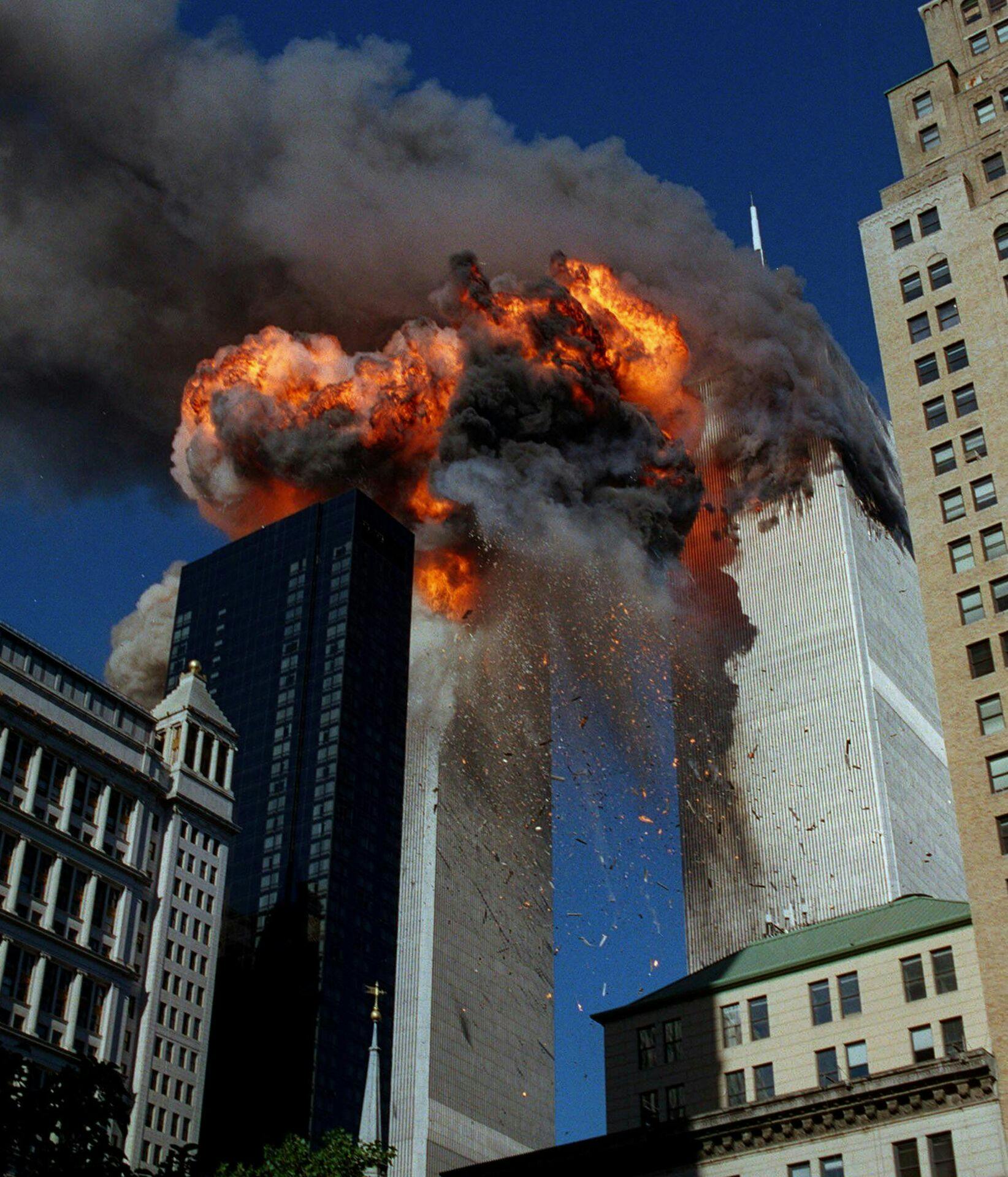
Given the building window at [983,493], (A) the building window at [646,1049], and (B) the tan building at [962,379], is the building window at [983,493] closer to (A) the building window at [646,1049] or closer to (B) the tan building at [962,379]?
(B) the tan building at [962,379]

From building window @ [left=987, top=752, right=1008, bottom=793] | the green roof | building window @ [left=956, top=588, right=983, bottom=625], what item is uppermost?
building window @ [left=956, top=588, right=983, bottom=625]

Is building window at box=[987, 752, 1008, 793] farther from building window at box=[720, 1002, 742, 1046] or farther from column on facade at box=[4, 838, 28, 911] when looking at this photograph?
column on facade at box=[4, 838, 28, 911]

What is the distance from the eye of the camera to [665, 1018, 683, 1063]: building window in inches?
3027

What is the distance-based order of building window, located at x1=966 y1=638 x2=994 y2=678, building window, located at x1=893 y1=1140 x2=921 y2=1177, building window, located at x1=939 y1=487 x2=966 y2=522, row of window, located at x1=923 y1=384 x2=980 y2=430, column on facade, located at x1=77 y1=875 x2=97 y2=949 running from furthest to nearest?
column on facade, located at x1=77 y1=875 x2=97 y2=949, row of window, located at x1=923 y1=384 x2=980 y2=430, building window, located at x1=939 y1=487 x2=966 y2=522, building window, located at x1=966 y1=638 x2=994 y2=678, building window, located at x1=893 y1=1140 x2=921 y2=1177

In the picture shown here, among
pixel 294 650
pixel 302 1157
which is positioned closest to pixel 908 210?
pixel 302 1157

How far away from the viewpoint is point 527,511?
17225 centimetres

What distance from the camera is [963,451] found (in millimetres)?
80438

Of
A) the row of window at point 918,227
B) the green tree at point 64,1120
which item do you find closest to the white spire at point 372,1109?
the row of window at point 918,227

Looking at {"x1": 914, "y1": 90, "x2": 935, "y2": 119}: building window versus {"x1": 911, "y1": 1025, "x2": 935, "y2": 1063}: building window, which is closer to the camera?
{"x1": 911, "y1": 1025, "x2": 935, "y2": 1063}: building window

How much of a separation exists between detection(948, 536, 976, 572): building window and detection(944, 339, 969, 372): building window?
984cm

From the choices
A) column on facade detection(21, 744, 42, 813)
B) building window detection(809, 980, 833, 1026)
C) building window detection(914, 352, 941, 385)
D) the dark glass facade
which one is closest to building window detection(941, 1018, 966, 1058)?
building window detection(809, 980, 833, 1026)

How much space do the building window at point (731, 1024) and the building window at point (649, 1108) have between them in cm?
407

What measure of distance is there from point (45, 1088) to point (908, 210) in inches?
2495

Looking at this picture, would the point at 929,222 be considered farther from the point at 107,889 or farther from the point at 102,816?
the point at 107,889
